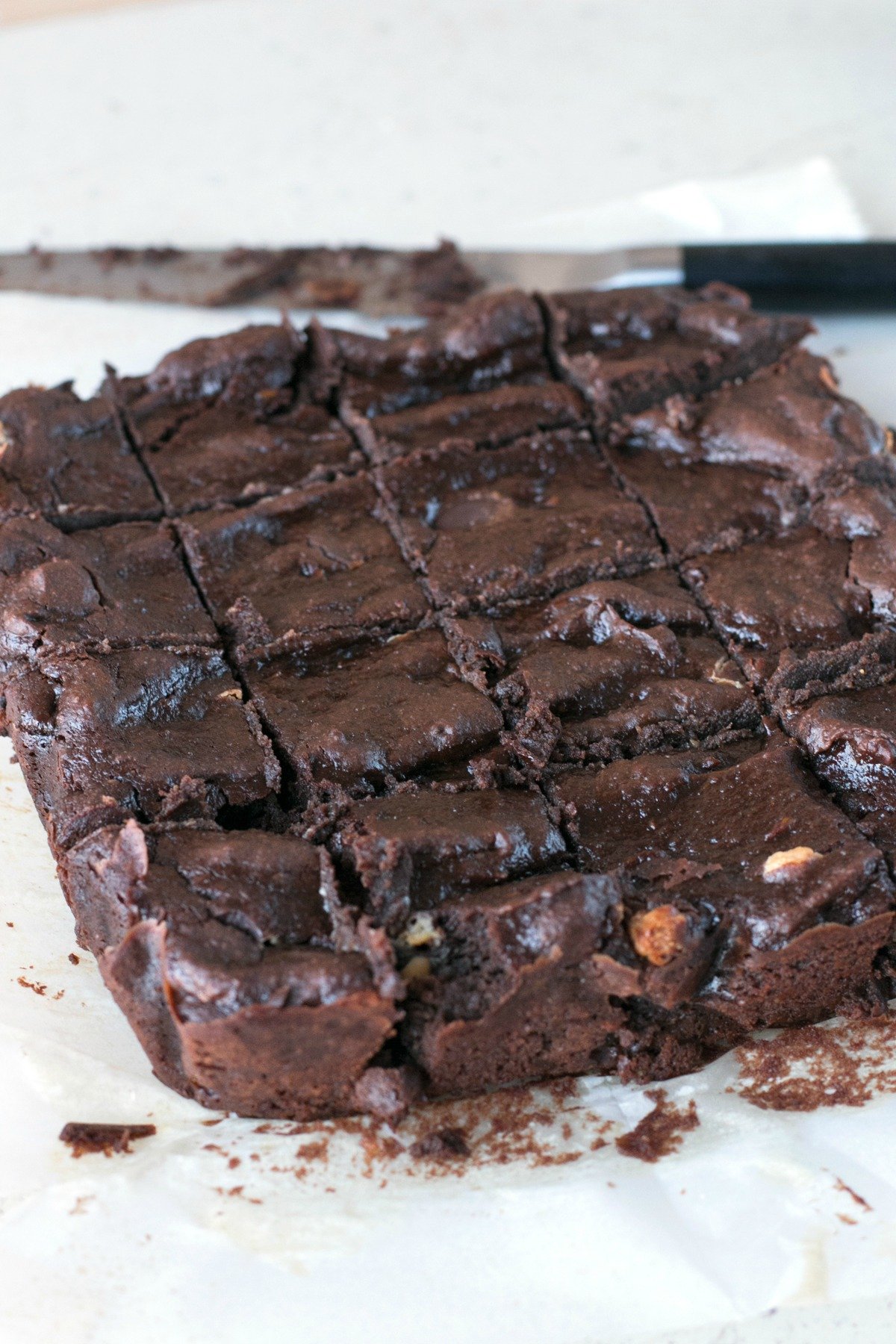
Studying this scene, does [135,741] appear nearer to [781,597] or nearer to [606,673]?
[606,673]

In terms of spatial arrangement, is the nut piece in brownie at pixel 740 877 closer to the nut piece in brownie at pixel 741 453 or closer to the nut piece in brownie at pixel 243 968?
the nut piece in brownie at pixel 243 968

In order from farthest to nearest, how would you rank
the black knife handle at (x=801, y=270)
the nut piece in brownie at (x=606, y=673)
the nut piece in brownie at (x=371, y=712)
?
the black knife handle at (x=801, y=270) < the nut piece in brownie at (x=606, y=673) < the nut piece in brownie at (x=371, y=712)

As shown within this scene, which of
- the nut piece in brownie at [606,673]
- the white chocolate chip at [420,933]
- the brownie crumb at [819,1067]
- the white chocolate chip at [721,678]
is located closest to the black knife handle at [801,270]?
the nut piece in brownie at [606,673]

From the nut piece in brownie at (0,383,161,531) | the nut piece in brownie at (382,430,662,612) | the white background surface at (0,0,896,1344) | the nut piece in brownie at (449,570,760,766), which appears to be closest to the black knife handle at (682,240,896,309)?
the white background surface at (0,0,896,1344)

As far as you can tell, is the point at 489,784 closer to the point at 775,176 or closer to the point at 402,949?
the point at 402,949

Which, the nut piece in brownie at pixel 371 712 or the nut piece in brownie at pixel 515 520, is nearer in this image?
the nut piece in brownie at pixel 371 712

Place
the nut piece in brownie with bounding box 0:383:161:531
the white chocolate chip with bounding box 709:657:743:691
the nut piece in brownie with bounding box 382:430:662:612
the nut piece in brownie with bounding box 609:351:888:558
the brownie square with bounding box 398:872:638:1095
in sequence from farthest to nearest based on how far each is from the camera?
1. the nut piece in brownie with bounding box 609:351:888:558
2. the nut piece in brownie with bounding box 0:383:161:531
3. the nut piece in brownie with bounding box 382:430:662:612
4. the white chocolate chip with bounding box 709:657:743:691
5. the brownie square with bounding box 398:872:638:1095

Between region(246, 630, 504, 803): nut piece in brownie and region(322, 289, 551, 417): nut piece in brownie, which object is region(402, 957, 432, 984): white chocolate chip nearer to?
region(246, 630, 504, 803): nut piece in brownie
